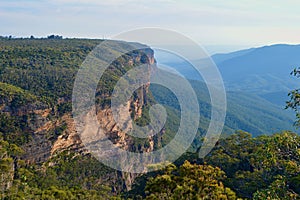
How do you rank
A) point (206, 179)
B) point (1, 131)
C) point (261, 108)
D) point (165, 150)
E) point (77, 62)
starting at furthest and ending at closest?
point (261, 108) → point (77, 62) → point (165, 150) → point (1, 131) → point (206, 179)

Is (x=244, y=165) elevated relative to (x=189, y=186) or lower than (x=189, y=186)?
lower

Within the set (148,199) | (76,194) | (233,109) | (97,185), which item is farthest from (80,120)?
(233,109)

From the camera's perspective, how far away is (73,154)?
33.2m

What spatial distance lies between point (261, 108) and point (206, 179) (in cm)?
10055

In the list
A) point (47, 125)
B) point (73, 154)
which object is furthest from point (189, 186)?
point (73, 154)

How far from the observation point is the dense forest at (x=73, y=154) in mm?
7430

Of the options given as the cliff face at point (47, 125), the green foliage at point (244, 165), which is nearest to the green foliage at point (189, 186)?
the green foliage at point (244, 165)

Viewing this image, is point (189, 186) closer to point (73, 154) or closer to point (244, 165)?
point (244, 165)

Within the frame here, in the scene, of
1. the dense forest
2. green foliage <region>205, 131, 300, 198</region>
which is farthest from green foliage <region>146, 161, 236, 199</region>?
green foliage <region>205, 131, 300, 198</region>

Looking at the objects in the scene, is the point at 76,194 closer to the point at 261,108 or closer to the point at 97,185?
the point at 97,185

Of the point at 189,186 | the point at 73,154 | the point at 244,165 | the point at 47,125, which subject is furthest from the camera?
the point at 73,154

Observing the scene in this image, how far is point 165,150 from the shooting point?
136ft

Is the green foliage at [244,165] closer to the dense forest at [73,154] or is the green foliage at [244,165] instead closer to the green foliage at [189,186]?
the dense forest at [73,154]

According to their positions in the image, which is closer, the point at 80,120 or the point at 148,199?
the point at 148,199
